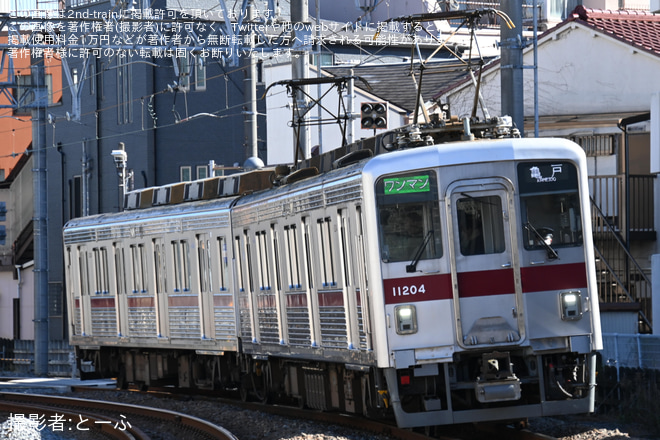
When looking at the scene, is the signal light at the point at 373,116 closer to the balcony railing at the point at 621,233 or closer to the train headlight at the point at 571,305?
the balcony railing at the point at 621,233

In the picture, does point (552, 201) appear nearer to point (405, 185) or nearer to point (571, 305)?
point (571, 305)

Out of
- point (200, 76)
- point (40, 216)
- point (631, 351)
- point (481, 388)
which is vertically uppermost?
point (200, 76)

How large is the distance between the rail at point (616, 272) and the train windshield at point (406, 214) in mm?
7928

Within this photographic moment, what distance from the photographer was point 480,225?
11461 mm

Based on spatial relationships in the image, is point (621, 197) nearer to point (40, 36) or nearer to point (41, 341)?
point (40, 36)

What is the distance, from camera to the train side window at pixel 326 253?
1299cm

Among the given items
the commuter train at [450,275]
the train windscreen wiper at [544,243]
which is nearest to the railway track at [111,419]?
the commuter train at [450,275]

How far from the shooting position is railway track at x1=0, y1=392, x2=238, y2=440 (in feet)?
48.5

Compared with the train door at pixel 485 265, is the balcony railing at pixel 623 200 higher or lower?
higher

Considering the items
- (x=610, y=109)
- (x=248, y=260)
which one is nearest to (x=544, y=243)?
(x=248, y=260)

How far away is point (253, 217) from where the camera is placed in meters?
15.9

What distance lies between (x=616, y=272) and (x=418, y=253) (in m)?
9.87

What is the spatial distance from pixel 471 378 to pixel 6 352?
26.9 m

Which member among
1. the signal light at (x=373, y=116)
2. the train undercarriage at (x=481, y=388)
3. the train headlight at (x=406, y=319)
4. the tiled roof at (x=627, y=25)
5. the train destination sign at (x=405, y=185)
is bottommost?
the train undercarriage at (x=481, y=388)
